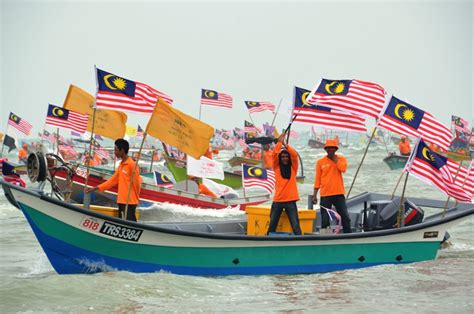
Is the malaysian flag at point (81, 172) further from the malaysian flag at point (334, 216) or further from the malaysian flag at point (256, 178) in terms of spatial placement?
the malaysian flag at point (334, 216)

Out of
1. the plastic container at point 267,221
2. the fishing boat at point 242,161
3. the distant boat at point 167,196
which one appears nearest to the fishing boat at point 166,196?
the distant boat at point 167,196

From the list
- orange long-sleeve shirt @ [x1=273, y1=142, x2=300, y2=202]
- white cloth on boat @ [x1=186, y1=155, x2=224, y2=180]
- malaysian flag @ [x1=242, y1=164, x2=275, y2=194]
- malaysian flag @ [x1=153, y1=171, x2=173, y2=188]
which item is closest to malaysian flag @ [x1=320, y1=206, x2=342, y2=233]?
orange long-sleeve shirt @ [x1=273, y1=142, x2=300, y2=202]

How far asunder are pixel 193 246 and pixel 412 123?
4.51 m

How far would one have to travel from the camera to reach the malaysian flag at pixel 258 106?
3356 cm

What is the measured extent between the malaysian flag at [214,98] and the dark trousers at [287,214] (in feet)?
55.9

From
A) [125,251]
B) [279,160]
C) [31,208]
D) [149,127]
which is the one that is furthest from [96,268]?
[279,160]

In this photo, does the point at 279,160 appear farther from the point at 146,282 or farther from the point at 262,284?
the point at 146,282

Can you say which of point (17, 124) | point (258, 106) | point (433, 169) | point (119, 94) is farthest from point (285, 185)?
point (17, 124)

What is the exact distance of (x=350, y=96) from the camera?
1428 cm

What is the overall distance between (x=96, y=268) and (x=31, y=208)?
133 cm

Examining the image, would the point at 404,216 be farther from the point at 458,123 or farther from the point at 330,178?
the point at 458,123

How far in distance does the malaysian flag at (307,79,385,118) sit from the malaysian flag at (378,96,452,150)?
63 centimetres

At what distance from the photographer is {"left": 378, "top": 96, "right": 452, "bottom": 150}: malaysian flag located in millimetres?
13367

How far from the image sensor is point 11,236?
1811 centimetres
